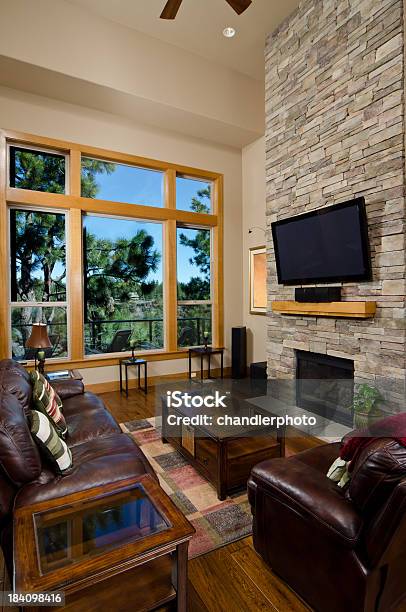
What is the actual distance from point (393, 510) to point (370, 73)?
3.64 m

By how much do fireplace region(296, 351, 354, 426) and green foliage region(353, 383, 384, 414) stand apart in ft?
1.18

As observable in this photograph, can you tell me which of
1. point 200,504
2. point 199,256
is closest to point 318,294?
point 200,504

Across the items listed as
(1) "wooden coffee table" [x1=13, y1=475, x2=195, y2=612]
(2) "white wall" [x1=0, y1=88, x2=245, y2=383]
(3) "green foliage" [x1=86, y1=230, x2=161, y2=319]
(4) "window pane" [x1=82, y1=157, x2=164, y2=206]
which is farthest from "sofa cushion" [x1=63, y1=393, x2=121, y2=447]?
(4) "window pane" [x1=82, y1=157, x2=164, y2=206]

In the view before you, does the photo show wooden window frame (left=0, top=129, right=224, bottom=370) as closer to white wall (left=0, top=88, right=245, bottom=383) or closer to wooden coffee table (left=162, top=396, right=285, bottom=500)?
white wall (left=0, top=88, right=245, bottom=383)

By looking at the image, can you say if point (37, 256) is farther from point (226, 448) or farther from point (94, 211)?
point (226, 448)

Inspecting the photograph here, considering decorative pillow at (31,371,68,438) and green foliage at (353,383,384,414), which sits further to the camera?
green foliage at (353,383,384,414)

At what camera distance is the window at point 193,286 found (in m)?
5.91

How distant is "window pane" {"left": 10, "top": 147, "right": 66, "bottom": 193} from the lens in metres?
4.61

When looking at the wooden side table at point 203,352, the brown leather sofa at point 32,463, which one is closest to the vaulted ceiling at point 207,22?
the wooden side table at point 203,352

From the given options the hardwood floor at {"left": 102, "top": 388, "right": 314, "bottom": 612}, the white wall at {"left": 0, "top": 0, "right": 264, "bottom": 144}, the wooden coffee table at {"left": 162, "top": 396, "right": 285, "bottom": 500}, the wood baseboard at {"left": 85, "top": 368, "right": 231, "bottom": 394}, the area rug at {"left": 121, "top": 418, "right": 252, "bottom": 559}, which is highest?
the white wall at {"left": 0, "top": 0, "right": 264, "bottom": 144}

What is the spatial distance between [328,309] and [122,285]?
10.4ft

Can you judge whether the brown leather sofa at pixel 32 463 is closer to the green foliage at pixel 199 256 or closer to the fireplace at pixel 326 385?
the fireplace at pixel 326 385

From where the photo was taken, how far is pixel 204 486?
8.17ft

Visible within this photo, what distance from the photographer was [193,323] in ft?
19.9
